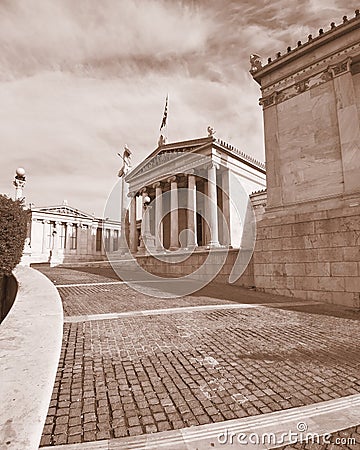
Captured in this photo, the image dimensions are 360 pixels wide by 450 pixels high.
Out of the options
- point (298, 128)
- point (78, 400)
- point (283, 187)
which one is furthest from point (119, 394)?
point (298, 128)

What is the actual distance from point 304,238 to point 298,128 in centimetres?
486

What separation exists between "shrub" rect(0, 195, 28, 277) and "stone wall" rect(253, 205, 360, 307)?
937 centimetres

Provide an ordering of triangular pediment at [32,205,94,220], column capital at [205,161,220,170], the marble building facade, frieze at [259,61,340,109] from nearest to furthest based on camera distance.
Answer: the marble building facade
frieze at [259,61,340,109]
column capital at [205,161,220,170]
triangular pediment at [32,205,94,220]

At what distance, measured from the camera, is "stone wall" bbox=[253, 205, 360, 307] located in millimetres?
8677

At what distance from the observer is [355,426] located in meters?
2.42

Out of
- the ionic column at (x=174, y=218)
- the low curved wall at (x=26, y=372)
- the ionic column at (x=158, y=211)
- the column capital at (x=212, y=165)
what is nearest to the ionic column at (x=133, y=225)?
the ionic column at (x=158, y=211)

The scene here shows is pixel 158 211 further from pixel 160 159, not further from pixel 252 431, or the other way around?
pixel 252 431

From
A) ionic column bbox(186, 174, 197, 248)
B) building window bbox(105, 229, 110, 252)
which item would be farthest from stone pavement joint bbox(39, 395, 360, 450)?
building window bbox(105, 229, 110, 252)

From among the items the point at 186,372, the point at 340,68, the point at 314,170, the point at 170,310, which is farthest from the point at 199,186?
the point at 186,372

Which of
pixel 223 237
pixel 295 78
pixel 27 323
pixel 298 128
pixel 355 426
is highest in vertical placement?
pixel 295 78

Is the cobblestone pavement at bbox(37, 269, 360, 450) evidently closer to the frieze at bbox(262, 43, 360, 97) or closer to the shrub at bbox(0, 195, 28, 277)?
the shrub at bbox(0, 195, 28, 277)

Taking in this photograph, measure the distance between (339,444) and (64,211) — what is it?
58.0 meters

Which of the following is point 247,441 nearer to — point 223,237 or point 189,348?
point 189,348

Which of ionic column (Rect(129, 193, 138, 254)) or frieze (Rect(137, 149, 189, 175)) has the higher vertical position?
frieze (Rect(137, 149, 189, 175))
